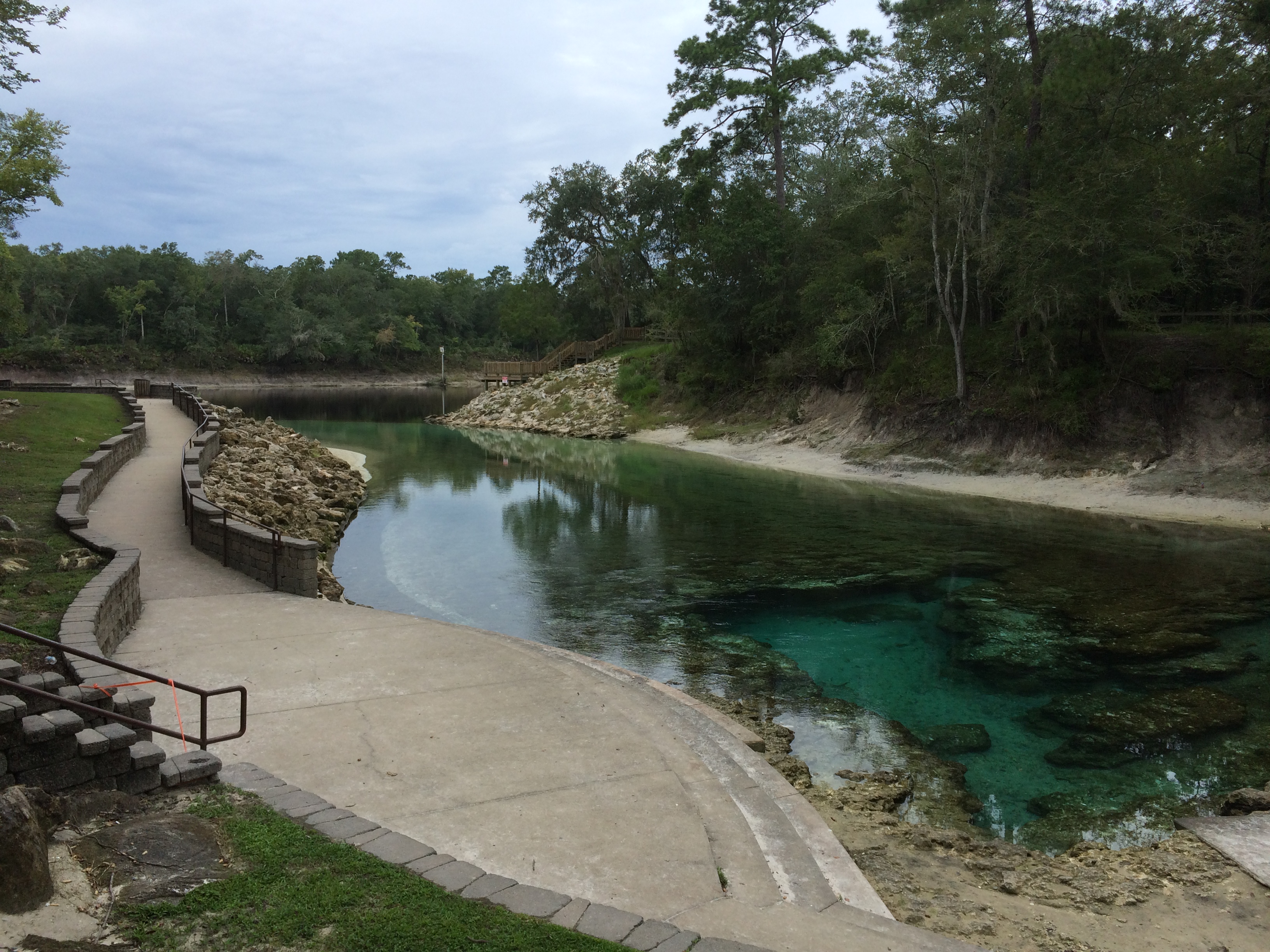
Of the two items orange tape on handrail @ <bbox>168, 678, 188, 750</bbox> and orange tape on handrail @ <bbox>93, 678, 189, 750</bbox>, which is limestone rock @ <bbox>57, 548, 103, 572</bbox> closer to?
orange tape on handrail @ <bbox>93, 678, 189, 750</bbox>

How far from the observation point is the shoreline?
2334 centimetres

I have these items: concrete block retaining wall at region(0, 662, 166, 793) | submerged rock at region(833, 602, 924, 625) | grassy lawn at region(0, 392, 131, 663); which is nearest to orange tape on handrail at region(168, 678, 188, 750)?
concrete block retaining wall at region(0, 662, 166, 793)

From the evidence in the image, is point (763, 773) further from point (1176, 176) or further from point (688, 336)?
point (688, 336)

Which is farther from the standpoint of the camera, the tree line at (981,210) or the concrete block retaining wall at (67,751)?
the tree line at (981,210)

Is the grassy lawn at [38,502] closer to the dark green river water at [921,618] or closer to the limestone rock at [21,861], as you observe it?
the limestone rock at [21,861]

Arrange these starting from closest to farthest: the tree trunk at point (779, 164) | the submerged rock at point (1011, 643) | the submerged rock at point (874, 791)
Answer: the submerged rock at point (874, 791), the submerged rock at point (1011, 643), the tree trunk at point (779, 164)

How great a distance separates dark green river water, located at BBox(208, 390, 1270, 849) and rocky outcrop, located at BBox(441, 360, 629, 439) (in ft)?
83.5

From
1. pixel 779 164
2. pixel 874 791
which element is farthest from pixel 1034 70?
pixel 874 791

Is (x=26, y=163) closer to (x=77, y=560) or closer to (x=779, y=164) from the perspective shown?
(x=77, y=560)

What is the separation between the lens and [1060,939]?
585cm

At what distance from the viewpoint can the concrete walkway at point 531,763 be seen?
5.53 metres

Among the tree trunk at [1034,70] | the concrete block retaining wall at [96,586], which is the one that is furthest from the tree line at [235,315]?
the concrete block retaining wall at [96,586]

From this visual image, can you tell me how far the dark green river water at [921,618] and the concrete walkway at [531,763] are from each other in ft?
7.70

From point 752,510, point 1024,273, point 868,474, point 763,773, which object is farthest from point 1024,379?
point 763,773
